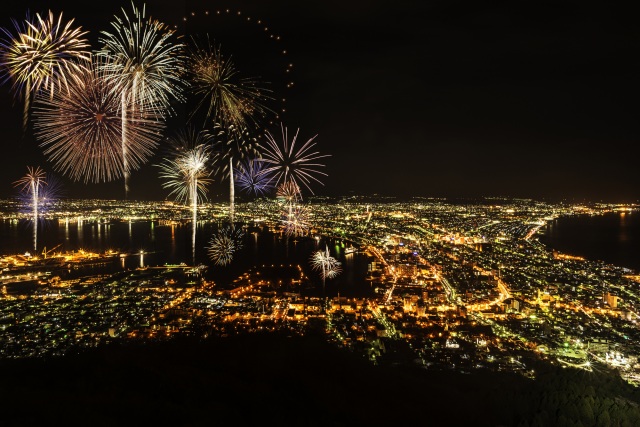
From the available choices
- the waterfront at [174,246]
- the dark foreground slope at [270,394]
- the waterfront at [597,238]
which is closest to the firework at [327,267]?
the waterfront at [174,246]

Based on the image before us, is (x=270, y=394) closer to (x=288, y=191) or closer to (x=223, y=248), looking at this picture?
(x=288, y=191)

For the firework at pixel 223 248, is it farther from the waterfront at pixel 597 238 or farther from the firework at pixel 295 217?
the waterfront at pixel 597 238

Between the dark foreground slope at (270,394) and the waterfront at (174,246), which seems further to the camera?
the waterfront at (174,246)

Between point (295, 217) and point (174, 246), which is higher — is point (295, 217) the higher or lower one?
the higher one

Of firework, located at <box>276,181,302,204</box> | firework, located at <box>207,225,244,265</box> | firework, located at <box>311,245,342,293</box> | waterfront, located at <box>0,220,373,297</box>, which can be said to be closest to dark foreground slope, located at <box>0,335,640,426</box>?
firework, located at <box>276,181,302,204</box>

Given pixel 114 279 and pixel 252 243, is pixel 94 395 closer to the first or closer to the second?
pixel 114 279

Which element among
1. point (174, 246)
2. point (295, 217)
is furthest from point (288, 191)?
Result: point (174, 246)

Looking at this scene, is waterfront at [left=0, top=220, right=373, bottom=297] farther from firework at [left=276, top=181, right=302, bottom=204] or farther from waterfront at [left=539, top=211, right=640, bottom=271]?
waterfront at [left=539, top=211, right=640, bottom=271]

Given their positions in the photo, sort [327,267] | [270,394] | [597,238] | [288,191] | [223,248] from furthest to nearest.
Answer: [597,238], [223,248], [327,267], [288,191], [270,394]
